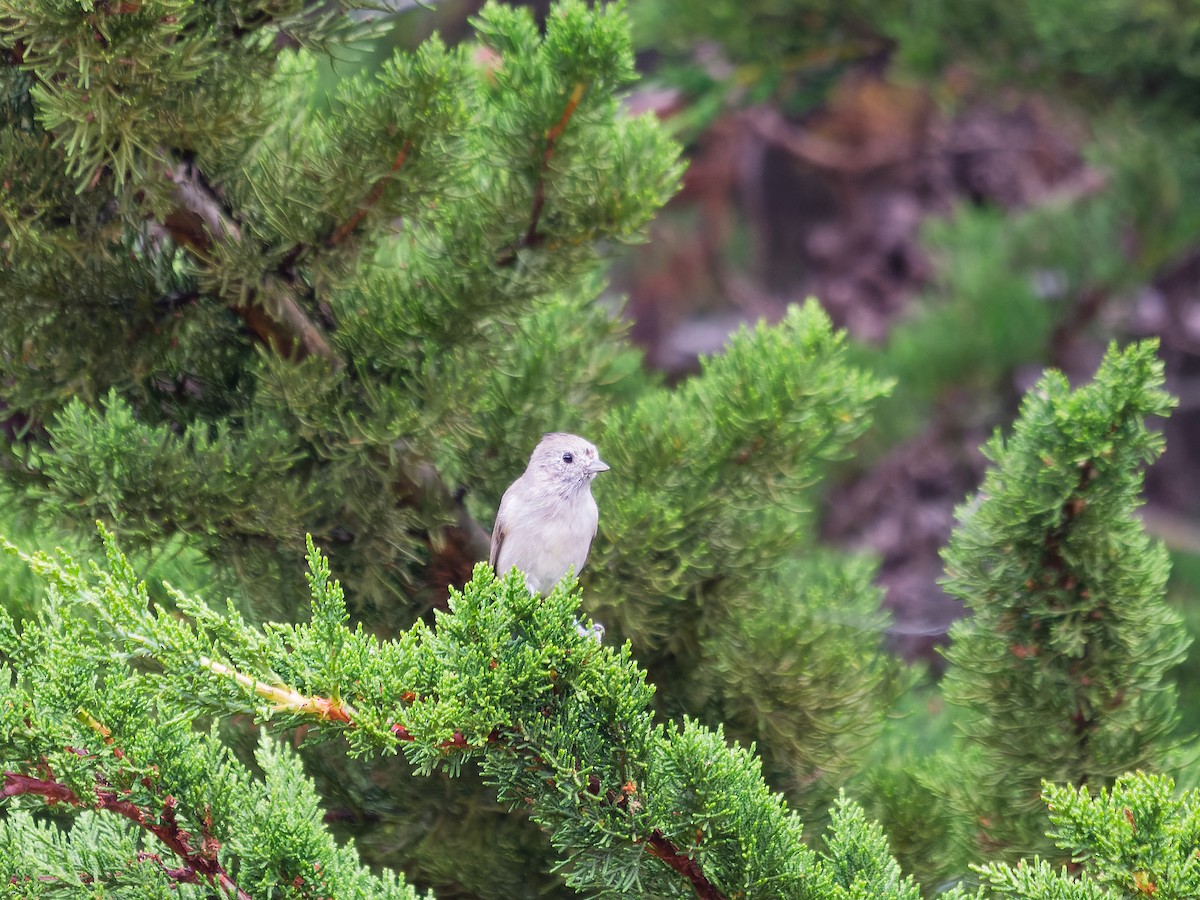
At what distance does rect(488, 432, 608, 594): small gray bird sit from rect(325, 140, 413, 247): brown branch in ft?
1.22

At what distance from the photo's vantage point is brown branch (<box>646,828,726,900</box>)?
41.5 inches

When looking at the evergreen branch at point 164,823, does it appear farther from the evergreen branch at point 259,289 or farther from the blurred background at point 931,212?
the blurred background at point 931,212

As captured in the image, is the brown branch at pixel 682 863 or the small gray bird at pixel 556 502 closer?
the brown branch at pixel 682 863

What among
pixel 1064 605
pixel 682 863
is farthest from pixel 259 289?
pixel 1064 605

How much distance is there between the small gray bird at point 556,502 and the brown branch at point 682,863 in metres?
0.49

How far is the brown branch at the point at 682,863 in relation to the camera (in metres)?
1.05

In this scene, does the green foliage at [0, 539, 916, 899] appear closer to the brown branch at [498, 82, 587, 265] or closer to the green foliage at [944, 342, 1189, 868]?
the green foliage at [944, 342, 1189, 868]

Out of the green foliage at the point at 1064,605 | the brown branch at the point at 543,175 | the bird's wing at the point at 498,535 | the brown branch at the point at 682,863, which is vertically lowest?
the brown branch at the point at 682,863

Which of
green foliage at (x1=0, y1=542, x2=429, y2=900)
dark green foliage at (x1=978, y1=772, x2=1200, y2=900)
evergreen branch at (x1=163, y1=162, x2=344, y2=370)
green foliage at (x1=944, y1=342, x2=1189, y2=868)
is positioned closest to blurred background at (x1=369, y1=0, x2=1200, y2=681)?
green foliage at (x1=944, y1=342, x2=1189, y2=868)

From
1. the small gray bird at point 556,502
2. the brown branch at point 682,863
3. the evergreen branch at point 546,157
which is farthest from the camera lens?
the small gray bird at point 556,502

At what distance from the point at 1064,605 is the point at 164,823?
3.13 ft

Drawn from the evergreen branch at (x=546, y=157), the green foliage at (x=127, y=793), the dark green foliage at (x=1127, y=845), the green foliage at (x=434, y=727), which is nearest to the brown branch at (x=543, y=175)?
the evergreen branch at (x=546, y=157)

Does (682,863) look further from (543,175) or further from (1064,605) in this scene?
(543,175)

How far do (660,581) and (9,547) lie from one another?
81 cm
